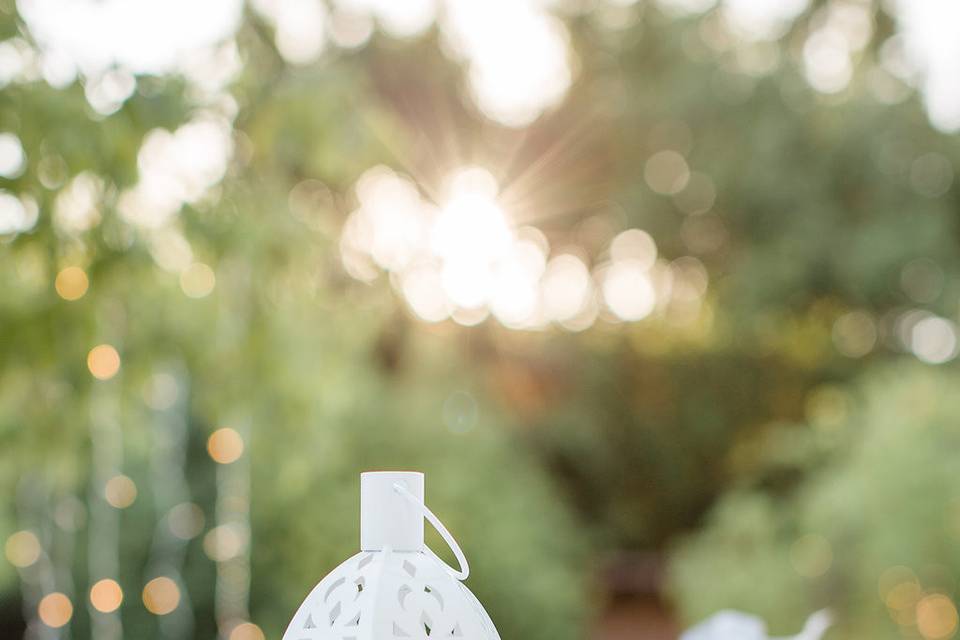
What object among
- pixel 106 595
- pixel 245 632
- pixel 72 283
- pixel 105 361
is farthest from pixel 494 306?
pixel 72 283

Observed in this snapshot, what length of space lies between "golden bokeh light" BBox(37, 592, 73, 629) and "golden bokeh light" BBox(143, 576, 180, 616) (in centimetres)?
74

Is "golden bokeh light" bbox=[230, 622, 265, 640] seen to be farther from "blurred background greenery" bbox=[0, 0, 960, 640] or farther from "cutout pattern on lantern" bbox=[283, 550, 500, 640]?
A: "cutout pattern on lantern" bbox=[283, 550, 500, 640]

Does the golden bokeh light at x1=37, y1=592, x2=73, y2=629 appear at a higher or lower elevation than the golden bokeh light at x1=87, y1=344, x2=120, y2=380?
lower

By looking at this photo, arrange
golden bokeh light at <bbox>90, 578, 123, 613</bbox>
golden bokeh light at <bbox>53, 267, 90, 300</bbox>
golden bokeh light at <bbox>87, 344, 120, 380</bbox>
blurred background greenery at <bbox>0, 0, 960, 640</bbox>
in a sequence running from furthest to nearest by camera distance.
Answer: golden bokeh light at <bbox>90, 578, 123, 613</bbox> → golden bokeh light at <bbox>87, 344, 120, 380</bbox> → blurred background greenery at <bbox>0, 0, 960, 640</bbox> → golden bokeh light at <bbox>53, 267, 90, 300</bbox>

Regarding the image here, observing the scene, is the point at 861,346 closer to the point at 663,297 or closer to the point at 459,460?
the point at 663,297

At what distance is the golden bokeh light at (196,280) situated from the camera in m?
3.04

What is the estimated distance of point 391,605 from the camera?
0.73 m

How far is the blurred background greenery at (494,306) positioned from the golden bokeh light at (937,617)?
0.07ft

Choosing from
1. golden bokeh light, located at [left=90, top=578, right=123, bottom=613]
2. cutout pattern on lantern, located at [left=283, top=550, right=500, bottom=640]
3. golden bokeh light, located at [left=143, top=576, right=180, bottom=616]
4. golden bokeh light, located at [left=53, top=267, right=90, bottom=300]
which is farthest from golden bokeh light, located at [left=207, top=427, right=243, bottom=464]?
cutout pattern on lantern, located at [left=283, top=550, right=500, bottom=640]

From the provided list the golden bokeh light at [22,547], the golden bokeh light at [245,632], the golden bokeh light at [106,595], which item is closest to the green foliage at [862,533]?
the golden bokeh light at [245,632]

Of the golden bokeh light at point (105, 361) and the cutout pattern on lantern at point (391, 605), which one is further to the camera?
the golden bokeh light at point (105, 361)

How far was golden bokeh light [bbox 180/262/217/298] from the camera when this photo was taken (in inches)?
119

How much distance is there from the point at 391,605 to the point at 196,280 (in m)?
2.58

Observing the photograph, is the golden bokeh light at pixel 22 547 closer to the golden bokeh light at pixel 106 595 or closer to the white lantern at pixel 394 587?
the golden bokeh light at pixel 106 595
